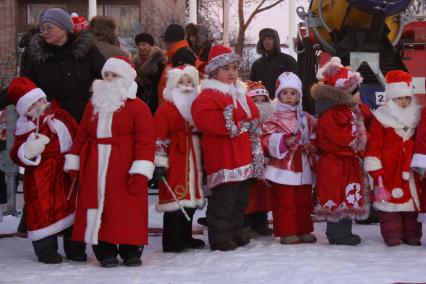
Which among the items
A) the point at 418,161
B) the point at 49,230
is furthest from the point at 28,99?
the point at 418,161

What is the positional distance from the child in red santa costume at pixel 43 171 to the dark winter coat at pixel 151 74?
2915 millimetres

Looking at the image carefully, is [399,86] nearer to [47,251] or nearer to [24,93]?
[24,93]

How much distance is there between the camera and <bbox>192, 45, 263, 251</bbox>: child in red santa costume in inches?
240

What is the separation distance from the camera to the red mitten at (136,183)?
562 centimetres

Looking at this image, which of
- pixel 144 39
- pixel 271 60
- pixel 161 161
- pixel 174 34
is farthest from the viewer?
pixel 144 39

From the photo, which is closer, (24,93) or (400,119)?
(24,93)

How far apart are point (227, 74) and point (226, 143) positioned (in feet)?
1.88

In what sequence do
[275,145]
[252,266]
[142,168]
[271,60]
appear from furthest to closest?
1. [271,60]
2. [275,145]
3. [142,168]
4. [252,266]

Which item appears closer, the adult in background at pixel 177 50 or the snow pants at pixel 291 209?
the snow pants at pixel 291 209

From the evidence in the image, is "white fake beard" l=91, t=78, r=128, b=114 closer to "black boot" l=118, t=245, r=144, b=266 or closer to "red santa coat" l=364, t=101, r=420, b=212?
"black boot" l=118, t=245, r=144, b=266

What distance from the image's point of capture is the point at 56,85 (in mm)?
6273

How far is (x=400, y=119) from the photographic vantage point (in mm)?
6410

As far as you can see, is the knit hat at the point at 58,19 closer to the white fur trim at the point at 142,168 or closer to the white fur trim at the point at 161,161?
the white fur trim at the point at 161,161

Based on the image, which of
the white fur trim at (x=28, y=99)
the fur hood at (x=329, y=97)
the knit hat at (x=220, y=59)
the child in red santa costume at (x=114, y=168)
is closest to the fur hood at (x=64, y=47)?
the white fur trim at (x=28, y=99)
